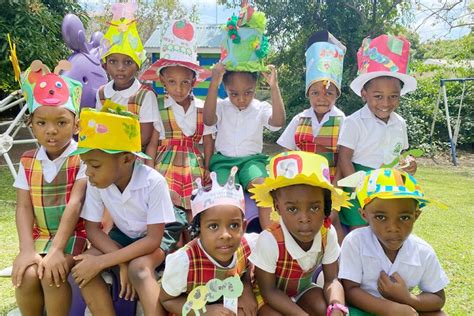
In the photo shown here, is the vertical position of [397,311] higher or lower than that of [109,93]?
lower

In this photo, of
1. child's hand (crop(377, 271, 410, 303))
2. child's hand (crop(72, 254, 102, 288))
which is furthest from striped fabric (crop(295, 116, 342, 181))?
child's hand (crop(72, 254, 102, 288))

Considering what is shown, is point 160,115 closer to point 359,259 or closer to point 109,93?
point 109,93

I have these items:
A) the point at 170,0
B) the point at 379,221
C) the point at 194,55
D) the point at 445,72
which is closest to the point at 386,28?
the point at 445,72

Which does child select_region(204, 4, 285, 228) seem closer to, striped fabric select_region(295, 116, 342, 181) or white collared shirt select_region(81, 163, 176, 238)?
striped fabric select_region(295, 116, 342, 181)

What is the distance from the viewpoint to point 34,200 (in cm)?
298

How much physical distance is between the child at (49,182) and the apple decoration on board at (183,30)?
1082mm

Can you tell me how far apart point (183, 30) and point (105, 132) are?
1506mm

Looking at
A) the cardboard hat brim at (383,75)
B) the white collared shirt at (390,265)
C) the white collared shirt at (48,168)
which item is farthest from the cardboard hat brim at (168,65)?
the white collared shirt at (390,265)

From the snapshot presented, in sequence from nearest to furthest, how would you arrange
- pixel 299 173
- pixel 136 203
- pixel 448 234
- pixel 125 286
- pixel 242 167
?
pixel 299 173, pixel 125 286, pixel 136 203, pixel 242 167, pixel 448 234

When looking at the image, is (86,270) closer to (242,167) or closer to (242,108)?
(242,167)

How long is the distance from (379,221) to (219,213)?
0.87 m

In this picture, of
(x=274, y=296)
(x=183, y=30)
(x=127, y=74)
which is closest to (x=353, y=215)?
(x=274, y=296)

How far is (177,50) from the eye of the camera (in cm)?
369

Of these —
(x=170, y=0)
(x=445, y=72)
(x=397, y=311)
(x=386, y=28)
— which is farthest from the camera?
(x=170, y=0)
